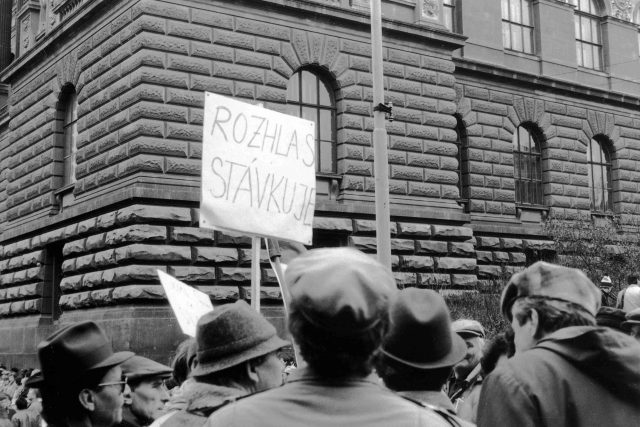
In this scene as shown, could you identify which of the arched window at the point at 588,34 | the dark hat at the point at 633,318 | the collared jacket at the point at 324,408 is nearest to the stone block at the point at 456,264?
the arched window at the point at 588,34

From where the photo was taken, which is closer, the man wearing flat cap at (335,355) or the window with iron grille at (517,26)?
the man wearing flat cap at (335,355)

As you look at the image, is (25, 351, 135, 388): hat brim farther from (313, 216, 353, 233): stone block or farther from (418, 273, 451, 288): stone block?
(418, 273, 451, 288): stone block

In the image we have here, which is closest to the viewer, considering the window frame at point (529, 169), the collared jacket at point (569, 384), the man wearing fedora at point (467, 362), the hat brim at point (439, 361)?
the collared jacket at point (569, 384)

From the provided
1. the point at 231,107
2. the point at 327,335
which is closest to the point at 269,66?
the point at 231,107

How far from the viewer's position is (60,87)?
19578mm

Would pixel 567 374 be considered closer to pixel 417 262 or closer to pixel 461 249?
pixel 417 262

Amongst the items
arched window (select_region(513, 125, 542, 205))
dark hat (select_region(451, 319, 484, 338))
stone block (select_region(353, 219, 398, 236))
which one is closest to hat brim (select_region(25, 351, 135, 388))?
dark hat (select_region(451, 319, 484, 338))

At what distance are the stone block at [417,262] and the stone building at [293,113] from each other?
0.04 m

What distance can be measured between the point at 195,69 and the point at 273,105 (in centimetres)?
170

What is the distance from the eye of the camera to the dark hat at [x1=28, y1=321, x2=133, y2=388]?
3.15 m

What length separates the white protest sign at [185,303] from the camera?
19.4 feet

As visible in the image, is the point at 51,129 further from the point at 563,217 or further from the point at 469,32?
the point at 563,217

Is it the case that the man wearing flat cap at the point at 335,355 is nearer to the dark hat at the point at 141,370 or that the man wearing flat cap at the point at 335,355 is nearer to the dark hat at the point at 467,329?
the dark hat at the point at 141,370

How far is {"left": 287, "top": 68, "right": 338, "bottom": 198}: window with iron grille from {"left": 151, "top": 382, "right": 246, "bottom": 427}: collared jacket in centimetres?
1434
